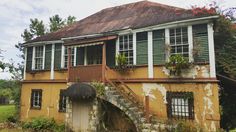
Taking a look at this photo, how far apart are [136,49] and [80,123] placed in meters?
5.56

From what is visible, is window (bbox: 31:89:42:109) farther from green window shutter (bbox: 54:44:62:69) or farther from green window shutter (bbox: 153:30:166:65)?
green window shutter (bbox: 153:30:166:65)

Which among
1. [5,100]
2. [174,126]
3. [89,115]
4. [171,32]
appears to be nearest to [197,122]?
[174,126]

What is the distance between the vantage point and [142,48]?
530 inches

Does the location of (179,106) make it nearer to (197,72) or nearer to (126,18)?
(197,72)

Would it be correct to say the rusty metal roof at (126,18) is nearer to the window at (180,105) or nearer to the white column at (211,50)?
the white column at (211,50)

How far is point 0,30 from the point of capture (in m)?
21.8

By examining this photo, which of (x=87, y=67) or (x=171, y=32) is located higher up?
(x=171, y=32)

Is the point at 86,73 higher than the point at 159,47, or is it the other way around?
the point at 159,47

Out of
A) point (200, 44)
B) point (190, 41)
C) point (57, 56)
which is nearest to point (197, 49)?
point (200, 44)

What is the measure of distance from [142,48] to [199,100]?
173 inches

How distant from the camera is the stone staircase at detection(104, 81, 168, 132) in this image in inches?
418

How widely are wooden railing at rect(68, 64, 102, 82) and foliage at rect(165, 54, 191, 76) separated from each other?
3862 mm

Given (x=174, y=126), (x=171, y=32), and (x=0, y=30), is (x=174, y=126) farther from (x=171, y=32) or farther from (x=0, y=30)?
(x=0, y=30)

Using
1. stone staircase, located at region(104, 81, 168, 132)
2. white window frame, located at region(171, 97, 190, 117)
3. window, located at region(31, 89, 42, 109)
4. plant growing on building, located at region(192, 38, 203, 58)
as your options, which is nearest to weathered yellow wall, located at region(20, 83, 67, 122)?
window, located at region(31, 89, 42, 109)
